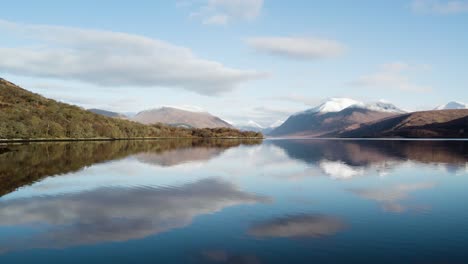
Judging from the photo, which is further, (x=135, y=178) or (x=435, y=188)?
(x=135, y=178)

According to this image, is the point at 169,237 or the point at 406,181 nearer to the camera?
the point at 169,237

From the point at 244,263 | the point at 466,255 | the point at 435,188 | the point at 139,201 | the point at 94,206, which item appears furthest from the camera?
the point at 435,188

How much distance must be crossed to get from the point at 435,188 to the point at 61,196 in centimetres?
4355

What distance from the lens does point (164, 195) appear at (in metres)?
38.6

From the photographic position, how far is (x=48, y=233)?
23.8 m

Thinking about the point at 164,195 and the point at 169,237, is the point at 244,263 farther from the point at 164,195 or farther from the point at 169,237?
the point at 164,195

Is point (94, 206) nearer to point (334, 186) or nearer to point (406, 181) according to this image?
point (334, 186)

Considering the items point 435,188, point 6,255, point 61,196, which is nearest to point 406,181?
point 435,188

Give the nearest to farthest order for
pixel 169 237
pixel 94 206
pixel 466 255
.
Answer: pixel 466 255 → pixel 169 237 → pixel 94 206

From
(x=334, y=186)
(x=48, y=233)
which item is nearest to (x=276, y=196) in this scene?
(x=334, y=186)

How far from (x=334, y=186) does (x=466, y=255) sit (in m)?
24.7

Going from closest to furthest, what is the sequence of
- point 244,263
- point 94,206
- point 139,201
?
1. point 244,263
2. point 94,206
3. point 139,201

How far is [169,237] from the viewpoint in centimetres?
2302

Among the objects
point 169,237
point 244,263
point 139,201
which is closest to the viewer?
point 244,263
